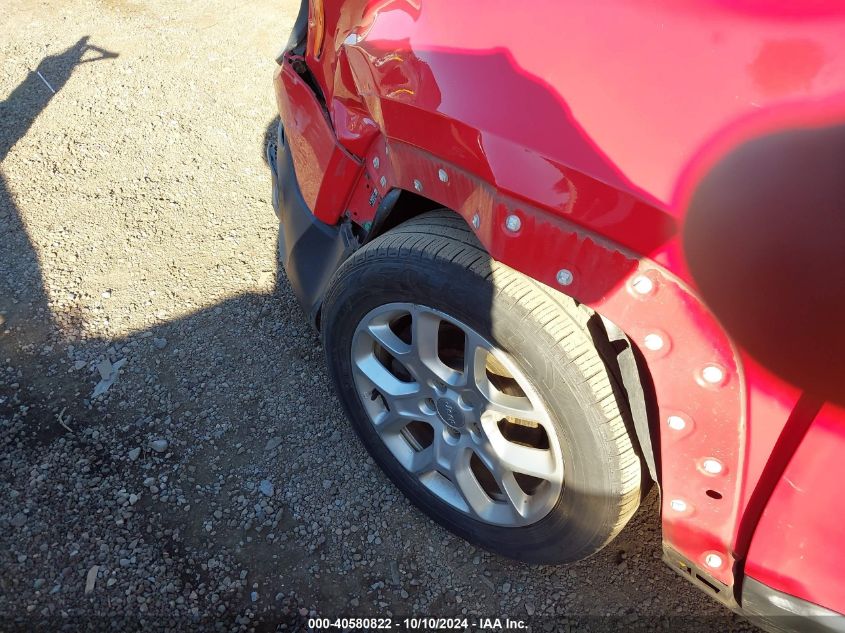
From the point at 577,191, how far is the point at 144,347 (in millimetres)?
2159

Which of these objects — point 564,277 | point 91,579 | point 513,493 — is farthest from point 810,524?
point 91,579

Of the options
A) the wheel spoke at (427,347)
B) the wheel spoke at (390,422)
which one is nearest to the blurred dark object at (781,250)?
the wheel spoke at (427,347)

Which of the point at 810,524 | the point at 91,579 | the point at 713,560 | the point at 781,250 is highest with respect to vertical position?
the point at 781,250

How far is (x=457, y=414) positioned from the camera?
1.97 m

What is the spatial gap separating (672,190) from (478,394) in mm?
792

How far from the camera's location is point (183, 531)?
231 cm

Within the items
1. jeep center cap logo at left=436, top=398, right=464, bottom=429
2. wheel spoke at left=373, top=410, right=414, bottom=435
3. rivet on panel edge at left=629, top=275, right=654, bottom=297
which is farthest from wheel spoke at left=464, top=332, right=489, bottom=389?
rivet on panel edge at left=629, top=275, right=654, bottom=297

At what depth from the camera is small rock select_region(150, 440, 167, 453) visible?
2537 millimetres

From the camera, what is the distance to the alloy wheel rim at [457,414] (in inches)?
71.3

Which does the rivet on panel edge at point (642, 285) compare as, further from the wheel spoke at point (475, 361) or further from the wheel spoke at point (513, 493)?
the wheel spoke at point (513, 493)

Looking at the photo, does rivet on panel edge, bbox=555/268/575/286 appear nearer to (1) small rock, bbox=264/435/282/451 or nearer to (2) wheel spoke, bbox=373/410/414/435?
(2) wheel spoke, bbox=373/410/414/435

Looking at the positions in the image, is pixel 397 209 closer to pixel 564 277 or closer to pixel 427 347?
pixel 427 347

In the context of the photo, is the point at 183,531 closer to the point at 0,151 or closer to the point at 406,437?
the point at 406,437

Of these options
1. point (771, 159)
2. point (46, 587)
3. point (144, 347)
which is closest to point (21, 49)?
point (144, 347)
